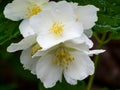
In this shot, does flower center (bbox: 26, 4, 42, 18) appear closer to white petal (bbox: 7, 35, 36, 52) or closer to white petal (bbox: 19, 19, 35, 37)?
white petal (bbox: 19, 19, 35, 37)

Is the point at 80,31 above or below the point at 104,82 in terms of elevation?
above

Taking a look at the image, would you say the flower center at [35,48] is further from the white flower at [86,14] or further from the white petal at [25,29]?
the white flower at [86,14]

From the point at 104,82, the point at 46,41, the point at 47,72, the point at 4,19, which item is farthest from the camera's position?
the point at 104,82

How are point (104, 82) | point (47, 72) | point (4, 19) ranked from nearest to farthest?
point (47, 72) → point (4, 19) → point (104, 82)

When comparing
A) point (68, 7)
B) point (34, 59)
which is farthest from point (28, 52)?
point (68, 7)

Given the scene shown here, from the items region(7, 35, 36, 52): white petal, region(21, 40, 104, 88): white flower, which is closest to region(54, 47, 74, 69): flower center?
region(21, 40, 104, 88): white flower

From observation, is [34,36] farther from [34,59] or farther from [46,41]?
[34,59]

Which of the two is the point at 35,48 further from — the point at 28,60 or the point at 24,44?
the point at 28,60
